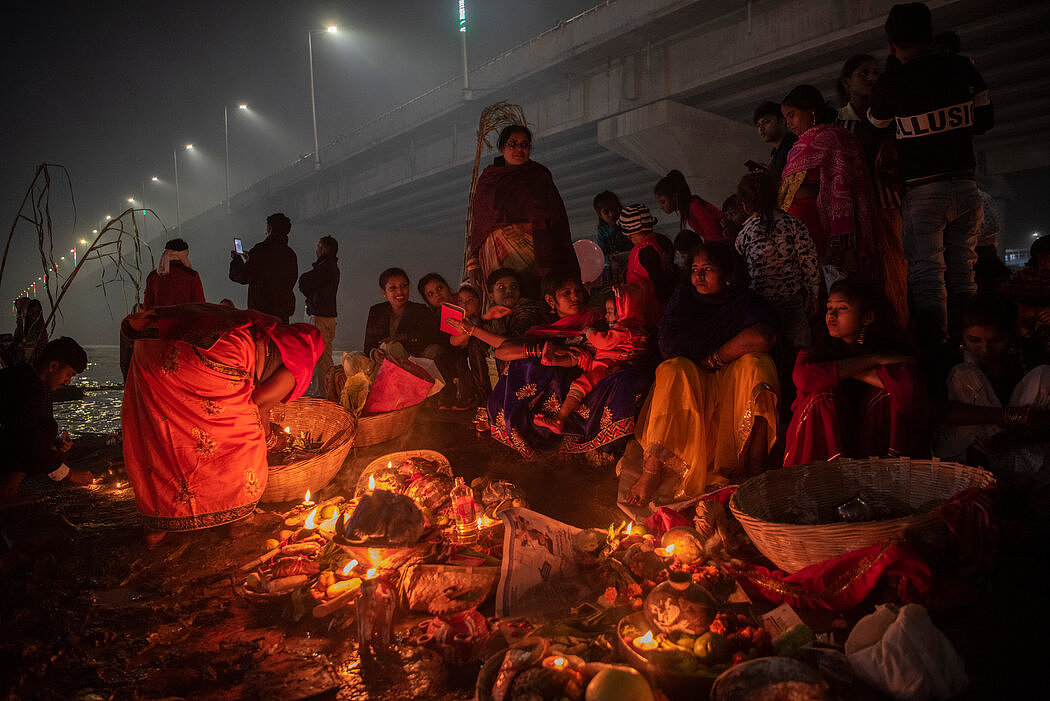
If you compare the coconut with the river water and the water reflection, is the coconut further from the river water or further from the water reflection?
the river water

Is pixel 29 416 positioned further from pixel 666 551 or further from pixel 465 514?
pixel 666 551

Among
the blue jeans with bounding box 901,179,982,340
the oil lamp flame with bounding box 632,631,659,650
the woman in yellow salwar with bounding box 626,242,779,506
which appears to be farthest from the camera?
the blue jeans with bounding box 901,179,982,340

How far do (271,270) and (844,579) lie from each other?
6751mm

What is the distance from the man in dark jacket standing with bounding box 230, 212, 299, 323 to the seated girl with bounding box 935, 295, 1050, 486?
644cm

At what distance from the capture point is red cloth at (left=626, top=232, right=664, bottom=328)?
13.9ft

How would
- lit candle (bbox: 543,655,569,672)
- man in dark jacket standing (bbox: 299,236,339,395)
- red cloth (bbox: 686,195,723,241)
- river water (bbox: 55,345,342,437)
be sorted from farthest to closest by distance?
river water (bbox: 55,345,342,437), man in dark jacket standing (bbox: 299,236,339,395), red cloth (bbox: 686,195,723,241), lit candle (bbox: 543,655,569,672)

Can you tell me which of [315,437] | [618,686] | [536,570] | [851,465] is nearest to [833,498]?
[851,465]

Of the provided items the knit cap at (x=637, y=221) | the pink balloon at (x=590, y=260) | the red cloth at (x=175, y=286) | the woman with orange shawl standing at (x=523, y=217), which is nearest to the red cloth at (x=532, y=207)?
the woman with orange shawl standing at (x=523, y=217)

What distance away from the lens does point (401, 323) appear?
5.79 m

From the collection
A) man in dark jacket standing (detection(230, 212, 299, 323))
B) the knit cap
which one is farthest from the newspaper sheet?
man in dark jacket standing (detection(230, 212, 299, 323))

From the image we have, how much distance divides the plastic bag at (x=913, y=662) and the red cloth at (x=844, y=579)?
0.38m

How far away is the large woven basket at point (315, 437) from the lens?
13.0 ft

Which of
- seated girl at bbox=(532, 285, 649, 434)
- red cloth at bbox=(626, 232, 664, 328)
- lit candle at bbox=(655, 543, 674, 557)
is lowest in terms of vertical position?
lit candle at bbox=(655, 543, 674, 557)

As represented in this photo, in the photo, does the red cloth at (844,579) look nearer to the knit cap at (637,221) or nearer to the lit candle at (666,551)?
the lit candle at (666,551)
